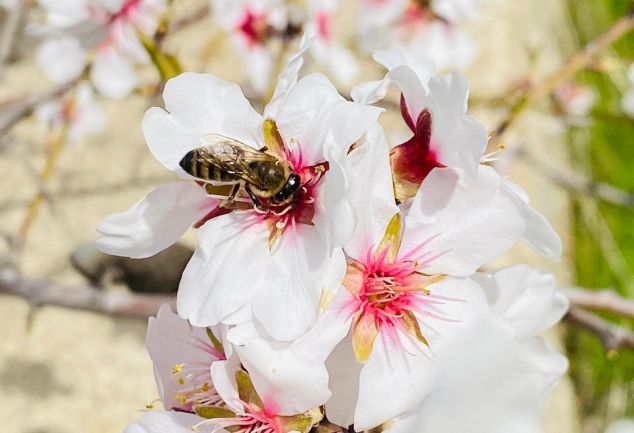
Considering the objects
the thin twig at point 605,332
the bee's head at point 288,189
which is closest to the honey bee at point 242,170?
the bee's head at point 288,189

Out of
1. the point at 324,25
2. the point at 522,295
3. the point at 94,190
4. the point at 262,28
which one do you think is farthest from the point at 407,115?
the point at 94,190

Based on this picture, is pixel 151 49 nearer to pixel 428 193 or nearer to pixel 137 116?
pixel 428 193

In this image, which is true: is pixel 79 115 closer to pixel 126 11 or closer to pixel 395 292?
pixel 126 11

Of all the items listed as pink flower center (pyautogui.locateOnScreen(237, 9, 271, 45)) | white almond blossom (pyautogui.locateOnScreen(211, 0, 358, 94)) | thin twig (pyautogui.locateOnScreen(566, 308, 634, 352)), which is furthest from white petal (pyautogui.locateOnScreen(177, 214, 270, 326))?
pink flower center (pyautogui.locateOnScreen(237, 9, 271, 45))

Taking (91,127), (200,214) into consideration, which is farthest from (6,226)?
(200,214)

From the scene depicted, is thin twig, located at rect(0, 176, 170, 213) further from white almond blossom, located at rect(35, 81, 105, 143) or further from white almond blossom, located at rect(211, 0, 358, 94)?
white almond blossom, located at rect(211, 0, 358, 94)

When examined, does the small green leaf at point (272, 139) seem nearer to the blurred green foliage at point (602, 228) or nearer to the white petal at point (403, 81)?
the white petal at point (403, 81)
